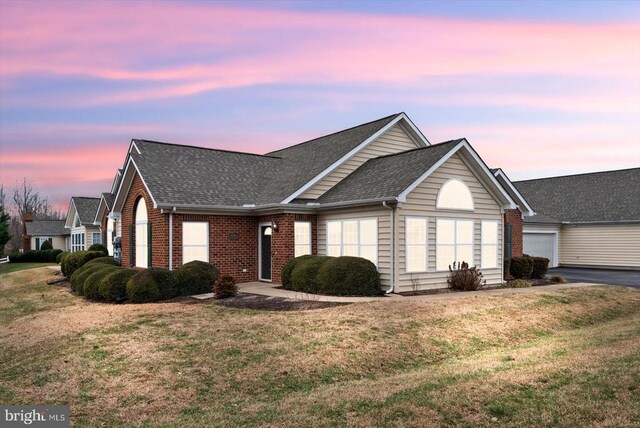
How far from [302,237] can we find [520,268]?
981 centimetres

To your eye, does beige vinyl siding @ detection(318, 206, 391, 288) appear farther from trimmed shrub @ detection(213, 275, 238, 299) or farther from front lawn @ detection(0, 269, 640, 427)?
trimmed shrub @ detection(213, 275, 238, 299)

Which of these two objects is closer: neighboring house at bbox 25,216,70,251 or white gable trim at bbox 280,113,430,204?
white gable trim at bbox 280,113,430,204

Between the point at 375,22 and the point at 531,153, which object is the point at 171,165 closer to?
the point at 375,22

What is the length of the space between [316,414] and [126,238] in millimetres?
18888

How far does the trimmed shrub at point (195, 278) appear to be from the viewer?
55.7ft

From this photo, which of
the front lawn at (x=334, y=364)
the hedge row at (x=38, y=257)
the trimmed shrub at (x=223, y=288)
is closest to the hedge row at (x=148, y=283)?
the front lawn at (x=334, y=364)

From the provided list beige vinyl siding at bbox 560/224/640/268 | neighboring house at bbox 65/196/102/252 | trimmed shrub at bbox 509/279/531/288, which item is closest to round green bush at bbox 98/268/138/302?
trimmed shrub at bbox 509/279/531/288

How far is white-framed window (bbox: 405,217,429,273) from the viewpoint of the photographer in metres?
17.0

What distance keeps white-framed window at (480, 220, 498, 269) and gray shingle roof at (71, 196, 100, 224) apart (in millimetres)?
35331

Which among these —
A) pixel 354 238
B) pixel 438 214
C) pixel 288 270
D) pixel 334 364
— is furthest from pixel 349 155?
pixel 334 364

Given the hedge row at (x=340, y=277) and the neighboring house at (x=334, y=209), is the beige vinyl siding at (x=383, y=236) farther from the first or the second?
the hedge row at (x=340, y=277)

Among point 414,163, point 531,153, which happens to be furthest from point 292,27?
point 531,153

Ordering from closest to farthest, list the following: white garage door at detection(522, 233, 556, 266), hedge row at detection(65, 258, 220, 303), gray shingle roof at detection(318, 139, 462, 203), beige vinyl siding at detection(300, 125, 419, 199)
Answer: hedge row at detection(65, 258, 220, 303) < gray shingle roof at detection(318, 139, 462, 203) < beige vinyl siding at detection(300, 125, 419, 199) < white garage door at detection(522, 233, 556, 266)

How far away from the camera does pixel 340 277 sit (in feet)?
53.5
